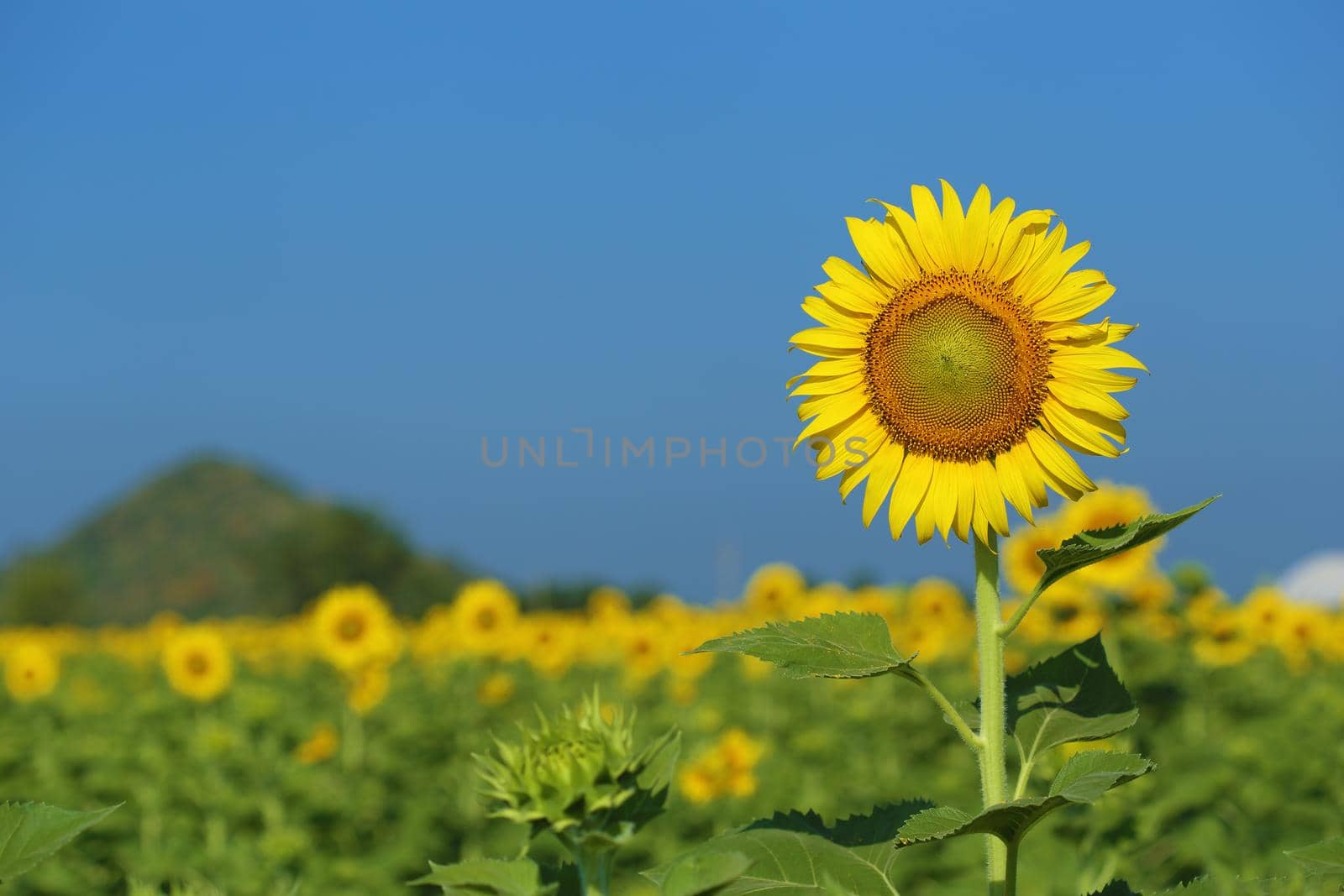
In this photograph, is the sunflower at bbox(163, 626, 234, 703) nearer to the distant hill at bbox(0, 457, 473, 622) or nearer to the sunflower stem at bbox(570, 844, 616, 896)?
the sunflower stem at bbox(570, 844, 616, 896)

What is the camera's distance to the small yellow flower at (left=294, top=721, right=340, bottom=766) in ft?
24.7

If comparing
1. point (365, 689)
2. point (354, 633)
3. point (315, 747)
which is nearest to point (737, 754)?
point (315, 747)

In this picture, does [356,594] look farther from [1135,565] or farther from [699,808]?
[1135,565]

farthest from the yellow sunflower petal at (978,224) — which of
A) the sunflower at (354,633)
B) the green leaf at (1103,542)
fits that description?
the sunflower at (354,633)

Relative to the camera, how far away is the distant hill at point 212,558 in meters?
48.5

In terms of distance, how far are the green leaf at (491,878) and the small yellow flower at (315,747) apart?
573 cm

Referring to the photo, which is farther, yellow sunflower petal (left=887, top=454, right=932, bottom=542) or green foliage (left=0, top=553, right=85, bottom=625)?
green foliage (left=0, top=553, right=85, bottom=625)

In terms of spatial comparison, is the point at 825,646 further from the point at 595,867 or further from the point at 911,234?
the point at 911,234

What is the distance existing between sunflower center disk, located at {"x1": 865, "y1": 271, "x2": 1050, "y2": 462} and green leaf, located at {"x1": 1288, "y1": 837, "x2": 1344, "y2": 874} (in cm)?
81

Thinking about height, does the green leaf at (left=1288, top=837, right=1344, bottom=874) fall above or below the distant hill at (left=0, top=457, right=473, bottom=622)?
below

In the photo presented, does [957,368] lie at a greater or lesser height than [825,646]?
greater

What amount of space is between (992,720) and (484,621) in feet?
30.3

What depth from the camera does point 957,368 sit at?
2.36m

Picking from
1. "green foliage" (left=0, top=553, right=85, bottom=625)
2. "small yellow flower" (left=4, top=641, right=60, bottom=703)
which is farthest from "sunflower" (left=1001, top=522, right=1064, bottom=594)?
"green foliage" (left=0, top=553, right=85, bottom=625)
